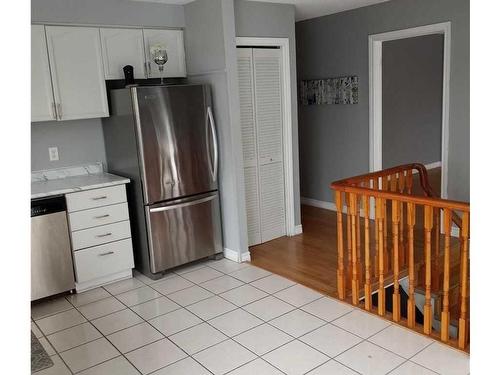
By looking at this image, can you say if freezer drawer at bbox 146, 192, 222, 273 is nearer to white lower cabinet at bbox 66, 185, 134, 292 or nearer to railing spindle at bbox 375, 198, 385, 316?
white lower cabinet at bbox 66, 185, 134, 292

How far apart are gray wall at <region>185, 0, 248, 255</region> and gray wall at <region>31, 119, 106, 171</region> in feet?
3.55

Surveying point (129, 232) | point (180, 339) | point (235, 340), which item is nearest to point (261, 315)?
point (235, 340)

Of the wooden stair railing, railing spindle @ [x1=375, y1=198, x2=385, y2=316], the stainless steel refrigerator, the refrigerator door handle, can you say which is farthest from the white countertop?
railing spindle @ [x1=375, y1=198, x2=385, y2=316]

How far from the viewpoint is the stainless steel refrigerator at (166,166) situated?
3867mm

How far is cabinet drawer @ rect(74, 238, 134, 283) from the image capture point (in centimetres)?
383

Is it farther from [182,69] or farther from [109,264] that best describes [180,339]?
[182,69]

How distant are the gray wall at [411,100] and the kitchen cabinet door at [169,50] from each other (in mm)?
3182

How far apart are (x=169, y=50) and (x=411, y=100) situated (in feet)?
13.5

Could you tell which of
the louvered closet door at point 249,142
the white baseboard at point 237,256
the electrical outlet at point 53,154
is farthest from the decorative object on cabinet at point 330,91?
the electrical outlet at point 53,154

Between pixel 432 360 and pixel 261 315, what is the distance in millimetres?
1177

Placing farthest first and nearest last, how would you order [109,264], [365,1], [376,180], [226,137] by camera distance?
1. [365,1]
2. [226,137]
3. [109,264]
4. [376,180]

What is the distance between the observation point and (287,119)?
480 cm

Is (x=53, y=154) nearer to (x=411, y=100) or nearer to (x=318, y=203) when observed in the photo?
(x=318, y=203)
